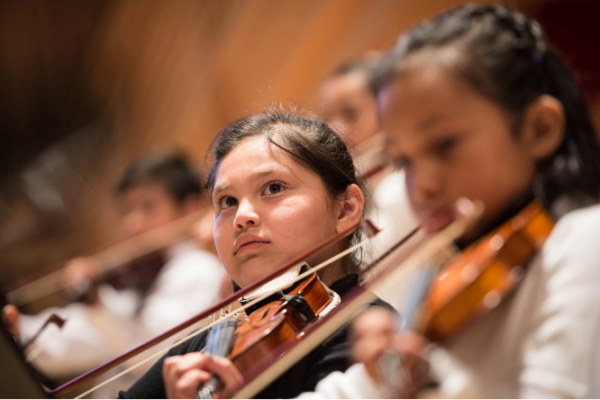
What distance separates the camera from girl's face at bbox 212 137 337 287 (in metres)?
0.39

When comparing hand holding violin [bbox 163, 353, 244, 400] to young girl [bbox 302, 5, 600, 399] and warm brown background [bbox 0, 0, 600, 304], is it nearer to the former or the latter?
young girl [bbox 302, 5, 600, 399]

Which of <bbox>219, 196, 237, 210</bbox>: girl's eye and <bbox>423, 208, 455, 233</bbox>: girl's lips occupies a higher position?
<bbox>219, 196, 237, 210</bbox>: girl's eye

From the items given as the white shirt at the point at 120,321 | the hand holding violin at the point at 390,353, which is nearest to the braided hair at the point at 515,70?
the hand holding violin at the point at 390,353

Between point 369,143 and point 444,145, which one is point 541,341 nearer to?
point 444,145

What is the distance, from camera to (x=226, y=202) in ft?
1.37

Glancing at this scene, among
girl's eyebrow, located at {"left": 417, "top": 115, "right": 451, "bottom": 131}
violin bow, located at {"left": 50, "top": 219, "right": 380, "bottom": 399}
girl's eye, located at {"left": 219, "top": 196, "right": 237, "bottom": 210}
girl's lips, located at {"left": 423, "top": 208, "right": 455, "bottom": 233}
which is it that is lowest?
girl's lips, located at {"left": 423, "top": 208, "right": 455, "bottom": 233}

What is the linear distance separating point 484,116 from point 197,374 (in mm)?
348

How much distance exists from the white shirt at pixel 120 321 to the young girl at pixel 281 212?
0.46 feet

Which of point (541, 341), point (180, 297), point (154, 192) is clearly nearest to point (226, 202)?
point (541, 341)

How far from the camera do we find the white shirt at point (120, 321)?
0.72 metres

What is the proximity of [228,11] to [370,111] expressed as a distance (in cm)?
58

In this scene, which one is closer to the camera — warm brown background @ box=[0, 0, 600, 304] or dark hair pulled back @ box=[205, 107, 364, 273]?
dark hair pulled back @ box=[205, 107, 364, 273]

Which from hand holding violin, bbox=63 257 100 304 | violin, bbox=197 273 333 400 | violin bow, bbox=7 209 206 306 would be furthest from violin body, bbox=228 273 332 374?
hand holding violin, bbox=63 257 100 304

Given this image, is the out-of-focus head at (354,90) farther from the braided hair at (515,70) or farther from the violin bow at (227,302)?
the violin bow at (227,302)
